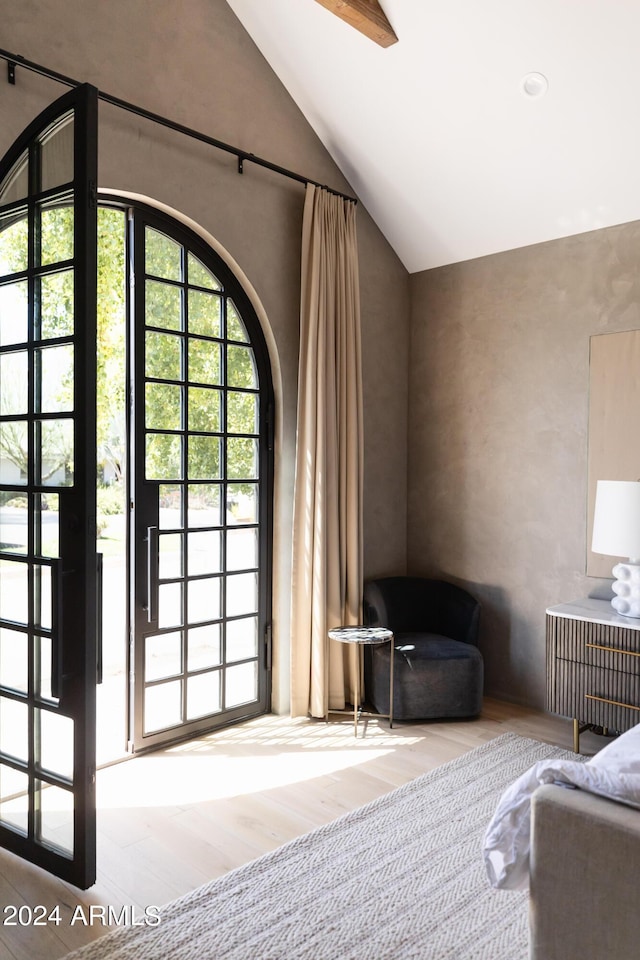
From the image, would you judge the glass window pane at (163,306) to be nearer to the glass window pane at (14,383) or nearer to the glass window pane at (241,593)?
the glass window pane at (14,383)

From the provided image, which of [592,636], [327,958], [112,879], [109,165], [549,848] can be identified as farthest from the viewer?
[592,636]

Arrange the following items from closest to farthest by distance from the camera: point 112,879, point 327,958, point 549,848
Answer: point 549,848, point 327,958, point 112,879

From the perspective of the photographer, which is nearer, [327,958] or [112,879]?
[327,958]

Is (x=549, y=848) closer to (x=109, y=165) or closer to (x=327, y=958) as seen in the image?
(x=327, y=958)

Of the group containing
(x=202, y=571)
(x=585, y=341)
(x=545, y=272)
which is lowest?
(x=202, y=571)

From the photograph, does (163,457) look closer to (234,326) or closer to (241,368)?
(241,368)

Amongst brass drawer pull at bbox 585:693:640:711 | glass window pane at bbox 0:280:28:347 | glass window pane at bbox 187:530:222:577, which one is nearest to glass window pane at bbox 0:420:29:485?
glass window pane at bbox 0:280:28:347

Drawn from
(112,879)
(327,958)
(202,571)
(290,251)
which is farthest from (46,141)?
(327,958)

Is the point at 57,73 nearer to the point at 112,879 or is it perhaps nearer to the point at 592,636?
the point at 112,879

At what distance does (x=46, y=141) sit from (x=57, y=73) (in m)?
0.63

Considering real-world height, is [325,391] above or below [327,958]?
above

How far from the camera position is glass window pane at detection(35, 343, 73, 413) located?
231 centimetres

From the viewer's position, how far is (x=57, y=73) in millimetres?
2799

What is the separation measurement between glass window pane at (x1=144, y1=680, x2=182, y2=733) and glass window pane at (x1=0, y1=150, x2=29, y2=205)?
7.17 ft
